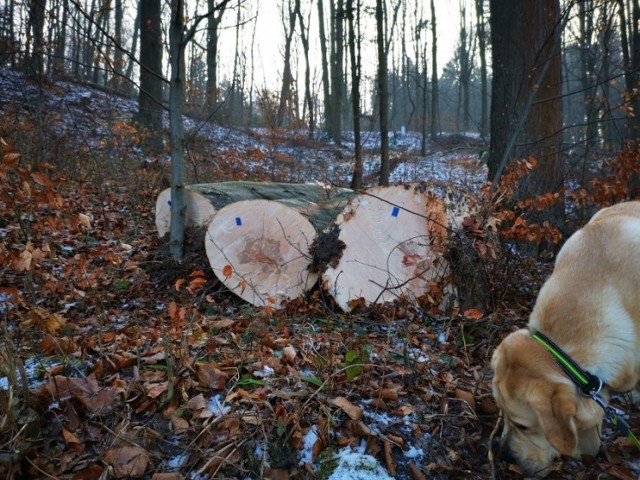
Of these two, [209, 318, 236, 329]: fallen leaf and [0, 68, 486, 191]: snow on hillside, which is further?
[0, 68, 486, 191]: snow on hillside

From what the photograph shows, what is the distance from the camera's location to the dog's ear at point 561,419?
191 centimetres

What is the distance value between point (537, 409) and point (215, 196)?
434cm

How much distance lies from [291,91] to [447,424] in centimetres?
1363

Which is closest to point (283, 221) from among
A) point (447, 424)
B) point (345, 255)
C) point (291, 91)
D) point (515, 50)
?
point (345, 255)

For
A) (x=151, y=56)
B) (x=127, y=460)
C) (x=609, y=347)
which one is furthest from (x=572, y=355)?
(x=151, y=56)

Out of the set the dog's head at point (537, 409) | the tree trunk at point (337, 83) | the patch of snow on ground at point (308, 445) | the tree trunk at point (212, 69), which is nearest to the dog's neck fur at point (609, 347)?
the dog's head at point (537, 409)

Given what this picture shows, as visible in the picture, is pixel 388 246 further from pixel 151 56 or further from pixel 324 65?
pixel 324 65

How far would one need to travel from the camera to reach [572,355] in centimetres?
213

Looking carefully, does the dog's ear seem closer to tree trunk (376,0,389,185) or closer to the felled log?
the felled log

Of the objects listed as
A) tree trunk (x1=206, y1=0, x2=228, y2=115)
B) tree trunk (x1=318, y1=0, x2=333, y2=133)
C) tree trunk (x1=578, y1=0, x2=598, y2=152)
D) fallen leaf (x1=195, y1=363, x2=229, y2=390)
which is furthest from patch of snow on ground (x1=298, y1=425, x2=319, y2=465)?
tree trunk (x1=318, y1=0, x2=333, y2=133)

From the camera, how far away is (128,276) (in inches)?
192

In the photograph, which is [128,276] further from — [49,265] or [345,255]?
[345,255]

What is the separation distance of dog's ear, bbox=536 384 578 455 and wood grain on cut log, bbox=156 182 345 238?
12.7 feet

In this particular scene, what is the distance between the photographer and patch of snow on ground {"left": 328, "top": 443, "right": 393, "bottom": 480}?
217 cm
